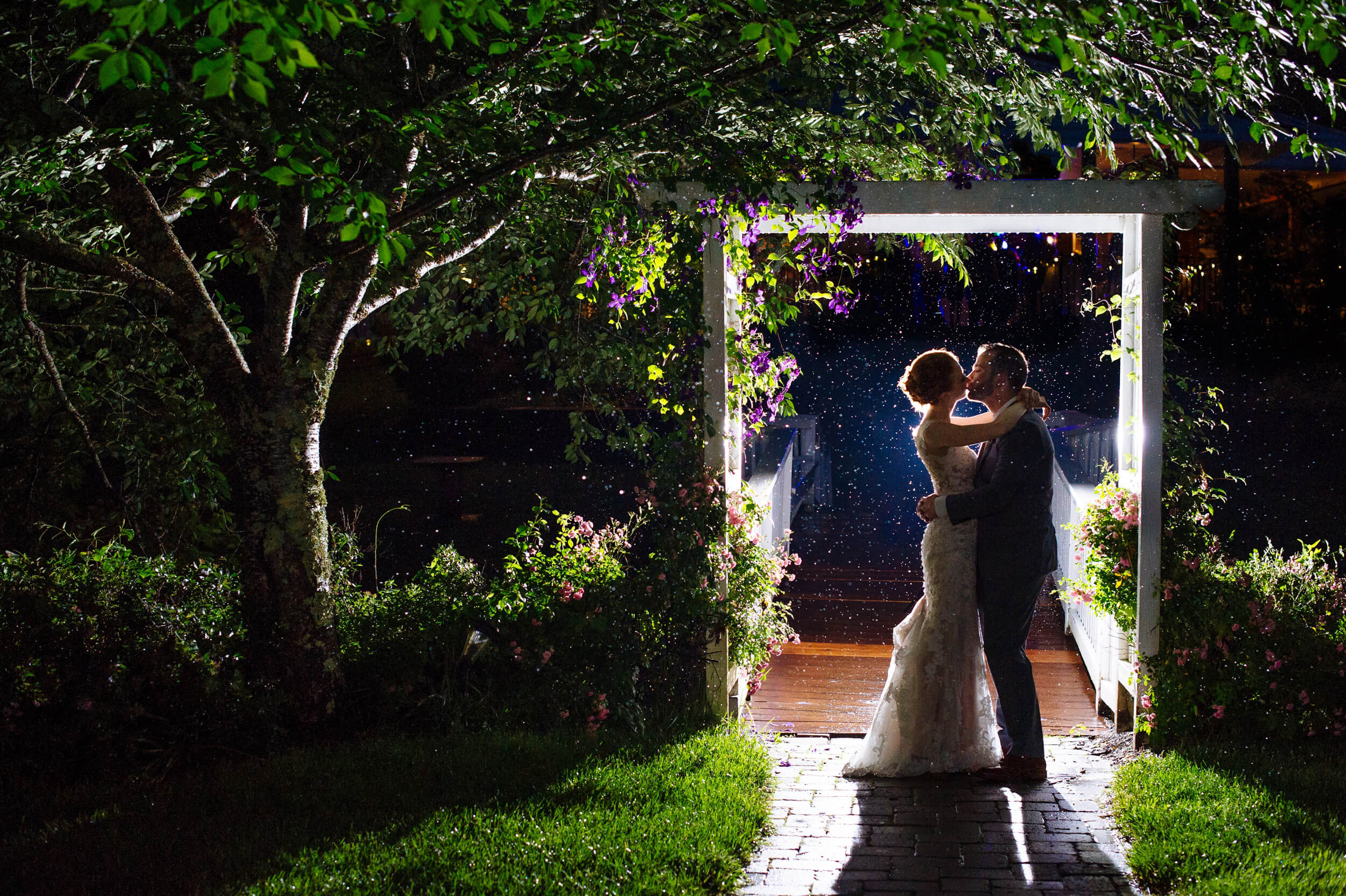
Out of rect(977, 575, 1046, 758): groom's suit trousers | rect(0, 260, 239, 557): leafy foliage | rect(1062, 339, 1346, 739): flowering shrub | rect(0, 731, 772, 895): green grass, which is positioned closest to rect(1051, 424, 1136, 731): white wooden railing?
rect(1062, 339, 1346, 739): flowering shrub

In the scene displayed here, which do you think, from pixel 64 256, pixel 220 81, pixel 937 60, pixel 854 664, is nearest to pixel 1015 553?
pixel 854 664

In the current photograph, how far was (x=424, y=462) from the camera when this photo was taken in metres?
→ 17.3

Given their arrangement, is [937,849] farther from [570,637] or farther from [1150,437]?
[1150,437]

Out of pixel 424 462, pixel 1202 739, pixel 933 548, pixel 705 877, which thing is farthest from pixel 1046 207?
pixel 424 462

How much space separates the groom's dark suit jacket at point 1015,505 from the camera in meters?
4.78

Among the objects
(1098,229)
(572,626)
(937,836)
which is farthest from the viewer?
(1098,229)

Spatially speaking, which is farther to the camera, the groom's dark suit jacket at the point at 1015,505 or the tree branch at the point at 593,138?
the groom's dark suit jacket at the point at 1015,505

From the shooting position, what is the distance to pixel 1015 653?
487cm

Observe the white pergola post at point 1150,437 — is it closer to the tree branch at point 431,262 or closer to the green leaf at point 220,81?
the tree branch at point 431,262

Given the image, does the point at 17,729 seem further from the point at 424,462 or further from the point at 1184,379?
the point at 424,462

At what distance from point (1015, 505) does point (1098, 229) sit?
1.78 meters

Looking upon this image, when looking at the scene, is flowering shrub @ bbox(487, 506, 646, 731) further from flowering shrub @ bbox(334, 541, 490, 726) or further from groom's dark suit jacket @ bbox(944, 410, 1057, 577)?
groom's dark suit jacket @ bbox(944, 410, 1057, 577)

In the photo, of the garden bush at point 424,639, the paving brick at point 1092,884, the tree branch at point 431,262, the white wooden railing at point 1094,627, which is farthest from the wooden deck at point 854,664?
the tree branch at point 431,262

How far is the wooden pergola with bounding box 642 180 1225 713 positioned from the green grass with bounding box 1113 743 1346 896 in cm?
73
